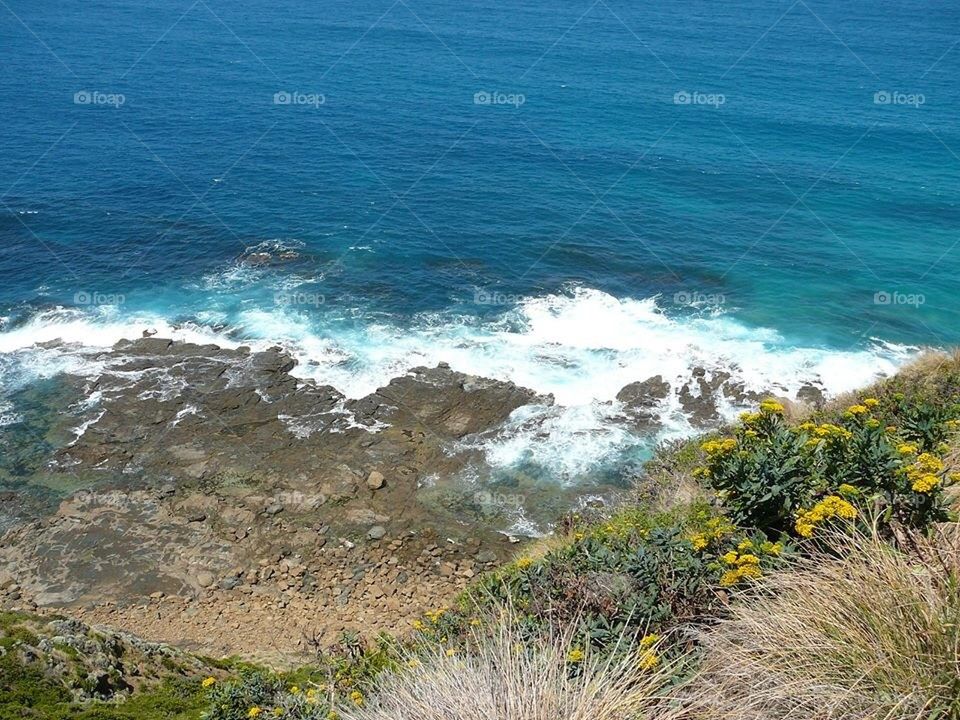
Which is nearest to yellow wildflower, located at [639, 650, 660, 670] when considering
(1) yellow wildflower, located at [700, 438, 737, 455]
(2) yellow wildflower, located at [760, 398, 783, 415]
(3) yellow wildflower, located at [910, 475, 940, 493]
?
(1) yellow wildflower, located at [700, 438, 737, 455]

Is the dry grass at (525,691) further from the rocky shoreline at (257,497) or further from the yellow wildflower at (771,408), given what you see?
the rocky shoreline at (257,497)

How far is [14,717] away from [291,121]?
42305 mm

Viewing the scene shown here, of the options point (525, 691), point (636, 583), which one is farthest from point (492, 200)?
point (525, 691)

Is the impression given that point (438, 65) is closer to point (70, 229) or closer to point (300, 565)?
point (70, 229)

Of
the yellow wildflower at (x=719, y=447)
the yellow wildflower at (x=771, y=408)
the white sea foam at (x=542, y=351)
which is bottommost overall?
the yellow wildflower at (x=719, y=447)

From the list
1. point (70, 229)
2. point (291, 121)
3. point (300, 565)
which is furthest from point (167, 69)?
point (300, 565)

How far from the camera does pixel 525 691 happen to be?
5.63 meters

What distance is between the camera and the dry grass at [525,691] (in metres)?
5.56

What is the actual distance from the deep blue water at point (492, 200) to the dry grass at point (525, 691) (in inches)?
684

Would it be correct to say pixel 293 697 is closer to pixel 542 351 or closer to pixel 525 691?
pixel 525 691

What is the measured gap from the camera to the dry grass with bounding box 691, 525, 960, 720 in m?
4.88

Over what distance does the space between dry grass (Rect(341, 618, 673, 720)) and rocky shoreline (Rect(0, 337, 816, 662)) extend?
32.3 feet

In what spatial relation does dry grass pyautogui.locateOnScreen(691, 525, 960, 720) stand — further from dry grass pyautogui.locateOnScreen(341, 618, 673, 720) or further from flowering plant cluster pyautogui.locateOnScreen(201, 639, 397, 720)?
flowering plant cluster pyautogui.locateOnScreen(201, 639, 397, 720)

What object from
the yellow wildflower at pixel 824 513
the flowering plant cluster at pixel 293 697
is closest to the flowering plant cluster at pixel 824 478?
the yellow wildflower at pixel 824 513
